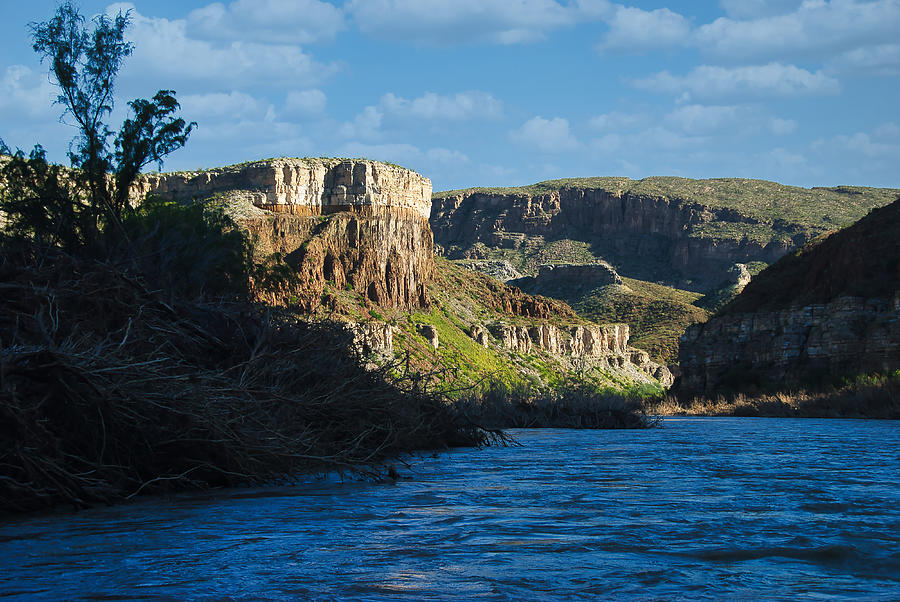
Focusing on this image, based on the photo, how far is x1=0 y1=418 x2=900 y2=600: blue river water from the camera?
5184mm

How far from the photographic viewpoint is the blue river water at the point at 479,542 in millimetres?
5184

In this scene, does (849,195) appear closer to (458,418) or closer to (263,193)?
(263,193)

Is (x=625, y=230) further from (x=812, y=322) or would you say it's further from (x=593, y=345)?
(x=812, y=322)

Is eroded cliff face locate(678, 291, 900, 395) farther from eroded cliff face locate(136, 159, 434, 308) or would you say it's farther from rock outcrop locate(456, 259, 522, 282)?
rock outcrop locate(456, 259, 522, 282)

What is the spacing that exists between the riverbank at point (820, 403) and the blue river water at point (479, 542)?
28101mm

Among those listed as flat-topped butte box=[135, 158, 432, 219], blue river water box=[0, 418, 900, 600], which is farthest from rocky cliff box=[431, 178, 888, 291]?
blue river water box=[0, 418, 900, 600]

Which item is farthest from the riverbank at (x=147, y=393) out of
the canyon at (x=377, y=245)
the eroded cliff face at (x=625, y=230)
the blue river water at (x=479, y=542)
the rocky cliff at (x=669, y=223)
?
the eroded cliff face at (x=625, y=230)

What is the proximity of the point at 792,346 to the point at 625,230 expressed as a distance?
130 m

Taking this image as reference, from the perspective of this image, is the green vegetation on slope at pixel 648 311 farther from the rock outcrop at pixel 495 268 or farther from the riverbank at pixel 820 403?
the riverbank at pixel 820 403

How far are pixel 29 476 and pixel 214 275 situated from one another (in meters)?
15.1

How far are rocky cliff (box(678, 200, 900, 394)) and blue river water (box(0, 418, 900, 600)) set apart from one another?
44192 mm

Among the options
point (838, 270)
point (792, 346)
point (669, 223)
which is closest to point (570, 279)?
point (669, 223)

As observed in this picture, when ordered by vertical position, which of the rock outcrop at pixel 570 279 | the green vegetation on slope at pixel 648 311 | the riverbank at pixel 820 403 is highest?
the rock outcrop at pixel 570 279

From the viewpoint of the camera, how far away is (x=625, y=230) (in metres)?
186
